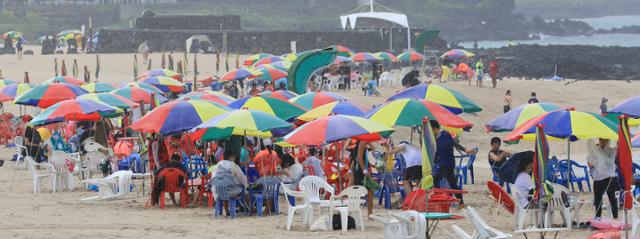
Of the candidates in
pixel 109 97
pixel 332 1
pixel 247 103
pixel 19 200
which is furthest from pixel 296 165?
pixel 332 1

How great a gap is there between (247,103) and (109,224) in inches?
141

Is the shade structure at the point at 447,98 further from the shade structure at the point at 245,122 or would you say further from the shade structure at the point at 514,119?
the shade structure at the point at 245,122

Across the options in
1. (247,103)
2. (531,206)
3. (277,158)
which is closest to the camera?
(531,206)

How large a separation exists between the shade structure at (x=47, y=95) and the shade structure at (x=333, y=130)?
20.3 feet

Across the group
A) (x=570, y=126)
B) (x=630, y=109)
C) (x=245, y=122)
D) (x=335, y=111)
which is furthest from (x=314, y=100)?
(x=570, y=126)

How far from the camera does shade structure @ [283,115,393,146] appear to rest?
12.2 metres

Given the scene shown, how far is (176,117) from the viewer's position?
13.7m

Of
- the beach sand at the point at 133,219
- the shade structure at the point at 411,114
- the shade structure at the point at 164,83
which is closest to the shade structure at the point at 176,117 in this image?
the beach sand at the point at 133,219

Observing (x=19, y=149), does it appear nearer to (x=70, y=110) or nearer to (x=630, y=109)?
(x=70, y=110)

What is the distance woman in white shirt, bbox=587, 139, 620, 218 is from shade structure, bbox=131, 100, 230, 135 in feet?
Result: 13.4

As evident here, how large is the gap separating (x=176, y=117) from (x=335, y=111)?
2.03 metres

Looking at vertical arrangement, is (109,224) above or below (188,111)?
below

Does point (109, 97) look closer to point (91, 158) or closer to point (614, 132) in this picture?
point (91, 158)

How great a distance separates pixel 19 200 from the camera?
14000mm
